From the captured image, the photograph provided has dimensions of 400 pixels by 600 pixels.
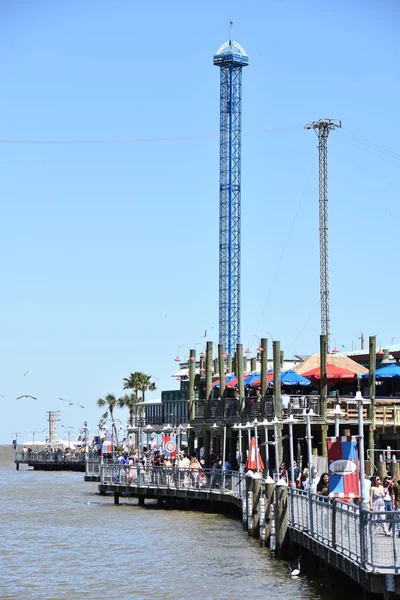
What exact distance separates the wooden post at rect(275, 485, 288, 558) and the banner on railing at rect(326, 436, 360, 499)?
7587 millimetres

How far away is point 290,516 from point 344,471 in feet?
26.9

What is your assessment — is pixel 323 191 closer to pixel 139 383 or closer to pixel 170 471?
pixel 170 471

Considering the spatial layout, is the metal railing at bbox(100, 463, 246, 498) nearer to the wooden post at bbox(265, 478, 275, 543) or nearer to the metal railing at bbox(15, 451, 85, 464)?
the wooden post at bbox(265, 478, 275, 543)

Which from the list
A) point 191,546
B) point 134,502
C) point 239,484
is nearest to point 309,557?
point 191,546

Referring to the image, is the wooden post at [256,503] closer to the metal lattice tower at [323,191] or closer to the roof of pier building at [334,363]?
the roof of pier building at [334,363]

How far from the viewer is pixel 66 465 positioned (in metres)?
111

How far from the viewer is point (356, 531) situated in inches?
878

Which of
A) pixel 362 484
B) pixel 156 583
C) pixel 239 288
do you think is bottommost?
pixel 156 583

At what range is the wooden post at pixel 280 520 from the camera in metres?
32.4

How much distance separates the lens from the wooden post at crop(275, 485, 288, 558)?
32.4 meters

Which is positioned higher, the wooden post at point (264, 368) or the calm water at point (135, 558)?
the wooden post at point (264, 368)

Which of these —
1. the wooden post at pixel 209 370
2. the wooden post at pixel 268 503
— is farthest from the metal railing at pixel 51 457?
the wooden post at pixel 268 503

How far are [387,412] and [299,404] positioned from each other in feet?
13.5

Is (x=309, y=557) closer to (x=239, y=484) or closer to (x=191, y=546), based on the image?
(x=191, y=546)
